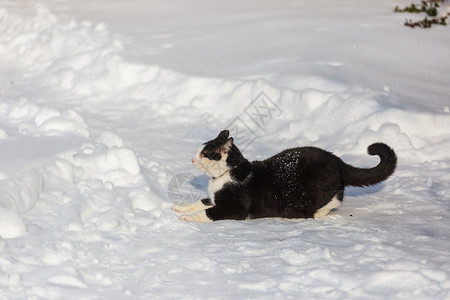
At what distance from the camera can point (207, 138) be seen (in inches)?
269

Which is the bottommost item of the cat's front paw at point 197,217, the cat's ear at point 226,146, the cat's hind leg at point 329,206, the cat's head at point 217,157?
the cat's front paw at point 197,217

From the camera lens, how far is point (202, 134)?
6.93m

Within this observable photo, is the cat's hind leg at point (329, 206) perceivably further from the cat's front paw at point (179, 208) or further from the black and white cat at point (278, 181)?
the cat's front paw at point (179, 208)

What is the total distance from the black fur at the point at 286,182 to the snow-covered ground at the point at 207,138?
0.50 ft

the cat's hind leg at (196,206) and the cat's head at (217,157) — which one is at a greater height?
the cat's head at (217,157)

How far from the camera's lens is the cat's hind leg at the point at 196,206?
496cm

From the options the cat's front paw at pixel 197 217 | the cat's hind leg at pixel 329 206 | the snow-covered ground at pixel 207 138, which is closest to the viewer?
the snow-covered ground at pixel 207 138

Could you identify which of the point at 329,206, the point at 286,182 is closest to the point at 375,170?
the point at 329,206

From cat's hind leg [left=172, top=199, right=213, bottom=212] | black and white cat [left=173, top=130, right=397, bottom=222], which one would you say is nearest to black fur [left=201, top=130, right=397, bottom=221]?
black and white cat [left=173, top=130, right=397, bottom=222]

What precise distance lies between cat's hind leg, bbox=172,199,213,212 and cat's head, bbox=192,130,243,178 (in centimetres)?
27

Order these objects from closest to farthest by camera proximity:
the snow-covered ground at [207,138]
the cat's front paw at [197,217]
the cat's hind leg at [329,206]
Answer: the snow-covered ground at [207,138] < the cat's front paw at [197,217] < the cat's hind leg at [329,206]

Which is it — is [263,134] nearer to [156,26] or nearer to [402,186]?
[402,186]

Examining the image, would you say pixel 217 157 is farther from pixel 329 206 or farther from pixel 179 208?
pixel 329 206

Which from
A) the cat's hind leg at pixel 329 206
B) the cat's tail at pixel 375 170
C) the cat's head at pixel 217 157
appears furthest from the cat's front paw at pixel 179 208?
the cat's tail at pixel 375 170
